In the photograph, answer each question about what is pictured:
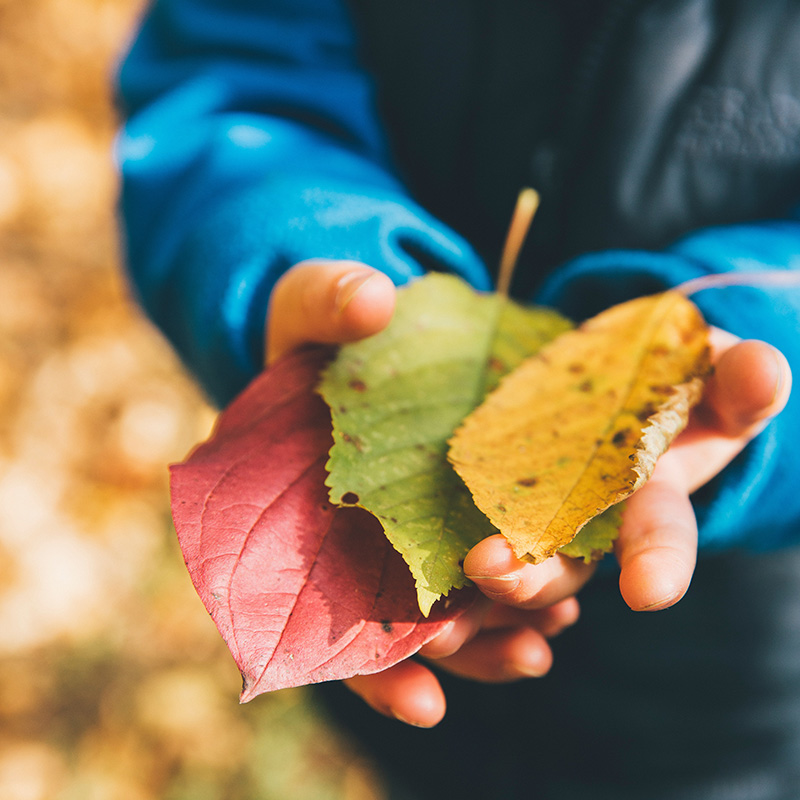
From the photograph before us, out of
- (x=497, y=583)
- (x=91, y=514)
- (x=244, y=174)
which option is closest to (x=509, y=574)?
(x=497, y=583)

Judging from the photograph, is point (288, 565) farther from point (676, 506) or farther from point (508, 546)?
point (676, 506)

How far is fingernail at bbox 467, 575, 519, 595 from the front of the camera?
31 cm

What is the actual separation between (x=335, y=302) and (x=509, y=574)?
197 mm

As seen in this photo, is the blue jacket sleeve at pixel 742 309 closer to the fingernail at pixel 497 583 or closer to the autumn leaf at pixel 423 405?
the autumn leaf at pixel 423 405

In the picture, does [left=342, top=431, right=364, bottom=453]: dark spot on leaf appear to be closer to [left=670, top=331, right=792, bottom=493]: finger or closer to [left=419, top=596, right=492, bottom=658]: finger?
[left=419, top=596, right=492, bottom=658]: finger

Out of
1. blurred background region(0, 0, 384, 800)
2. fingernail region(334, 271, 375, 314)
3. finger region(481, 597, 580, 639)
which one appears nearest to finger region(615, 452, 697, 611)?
finger region(481, 597, 580, 639)

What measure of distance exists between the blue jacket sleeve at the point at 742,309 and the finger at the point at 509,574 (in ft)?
0.76

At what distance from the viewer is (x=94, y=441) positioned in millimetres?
1632

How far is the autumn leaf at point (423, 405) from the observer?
338mm

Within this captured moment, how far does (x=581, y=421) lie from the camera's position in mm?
407

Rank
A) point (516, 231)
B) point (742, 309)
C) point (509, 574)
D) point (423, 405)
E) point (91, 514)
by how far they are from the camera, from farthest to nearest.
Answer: point (91, 514), point (516, 231), point (742, 309), point (423, 405), point (509, 574)

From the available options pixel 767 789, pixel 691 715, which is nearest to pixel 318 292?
pixel 691 715

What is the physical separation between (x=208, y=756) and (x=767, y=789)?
104 cm

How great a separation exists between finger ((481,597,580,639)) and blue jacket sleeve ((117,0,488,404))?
31cm
